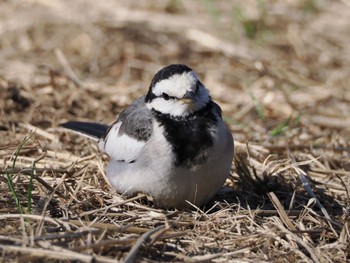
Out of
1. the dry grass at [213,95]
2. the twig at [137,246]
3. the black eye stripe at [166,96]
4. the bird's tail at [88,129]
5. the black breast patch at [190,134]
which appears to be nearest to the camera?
the twig at [137,246]

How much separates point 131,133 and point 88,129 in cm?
109

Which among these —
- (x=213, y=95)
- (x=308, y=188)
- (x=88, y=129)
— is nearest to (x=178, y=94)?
(x=308, y=188)

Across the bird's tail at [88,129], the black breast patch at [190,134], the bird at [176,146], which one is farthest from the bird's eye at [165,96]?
the bird's tail at [88,129]

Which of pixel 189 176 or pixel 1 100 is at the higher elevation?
pixel 189 176

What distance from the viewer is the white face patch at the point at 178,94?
181 inches

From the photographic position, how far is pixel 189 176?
14.8 ft

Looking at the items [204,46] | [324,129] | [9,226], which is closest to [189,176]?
[9,226]

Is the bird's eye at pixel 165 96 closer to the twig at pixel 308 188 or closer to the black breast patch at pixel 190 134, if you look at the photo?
the black breast patch at pixel 190 134

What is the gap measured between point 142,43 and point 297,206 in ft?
15.6

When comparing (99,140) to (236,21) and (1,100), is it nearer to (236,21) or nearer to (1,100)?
(1,100)

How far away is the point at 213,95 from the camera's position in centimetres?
799

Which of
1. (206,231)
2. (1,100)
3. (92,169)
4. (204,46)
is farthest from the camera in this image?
(204,46)

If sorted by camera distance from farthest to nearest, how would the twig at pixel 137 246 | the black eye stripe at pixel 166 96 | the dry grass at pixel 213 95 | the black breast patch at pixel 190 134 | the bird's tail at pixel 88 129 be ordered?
the bird's tail at pixel 88 129 → the black eye stripe at pixel 166 96 → the black breast patch at pixel 190 134 → the dry grass at pixel 213 95 → the twig at pixel 137 246

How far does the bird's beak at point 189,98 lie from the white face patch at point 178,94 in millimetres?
13
